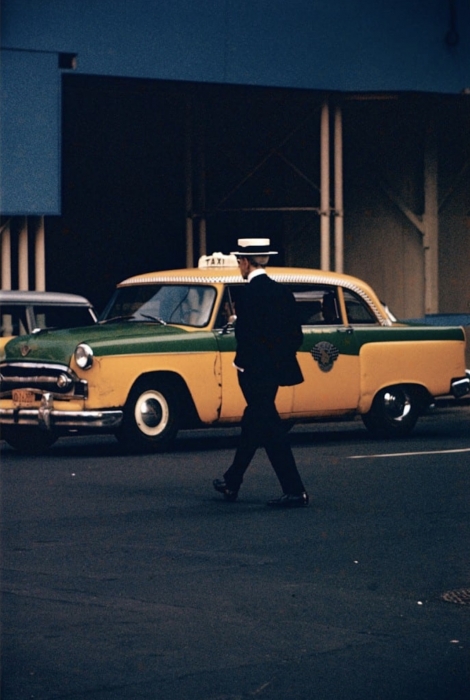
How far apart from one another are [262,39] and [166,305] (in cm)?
1003

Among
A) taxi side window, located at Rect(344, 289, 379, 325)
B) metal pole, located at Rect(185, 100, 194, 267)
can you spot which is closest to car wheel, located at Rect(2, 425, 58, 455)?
Result: taxi side window, located at Rect(344, 289, 379, 325)

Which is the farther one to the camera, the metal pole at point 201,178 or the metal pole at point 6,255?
the metal pole at point 201,178

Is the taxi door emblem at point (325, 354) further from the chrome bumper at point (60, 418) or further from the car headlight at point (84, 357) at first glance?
the car headlight at point (84, 357)

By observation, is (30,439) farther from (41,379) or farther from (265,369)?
(265,369)

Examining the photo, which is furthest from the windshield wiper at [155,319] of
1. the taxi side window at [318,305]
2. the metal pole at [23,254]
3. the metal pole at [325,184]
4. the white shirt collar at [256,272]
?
the metal pole at [325,184]

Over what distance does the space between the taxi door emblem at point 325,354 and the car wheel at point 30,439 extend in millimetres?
2680

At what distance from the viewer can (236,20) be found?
2331 cm

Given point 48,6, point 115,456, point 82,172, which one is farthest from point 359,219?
point 115,456

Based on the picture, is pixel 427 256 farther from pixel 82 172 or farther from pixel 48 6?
pixel 48 6

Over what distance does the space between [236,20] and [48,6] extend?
3.35 meters

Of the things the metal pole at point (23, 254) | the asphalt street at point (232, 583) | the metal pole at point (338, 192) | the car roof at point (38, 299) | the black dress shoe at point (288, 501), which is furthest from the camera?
the metal pole at point (338, 192)

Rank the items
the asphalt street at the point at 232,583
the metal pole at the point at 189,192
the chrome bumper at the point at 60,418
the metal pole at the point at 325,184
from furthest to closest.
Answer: the metal pole at the point at 189,192, the metal pole at the point at 325,184, the chrome bumper at the point at 60,418, the asphalt street at the point at 232,583

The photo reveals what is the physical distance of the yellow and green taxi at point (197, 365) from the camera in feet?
44.5

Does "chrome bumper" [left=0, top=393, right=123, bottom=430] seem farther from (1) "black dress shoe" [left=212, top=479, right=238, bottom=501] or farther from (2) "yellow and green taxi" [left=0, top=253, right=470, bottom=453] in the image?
(1) "black dress shoe" [left=212, top=479, right=238, bottom=501]
